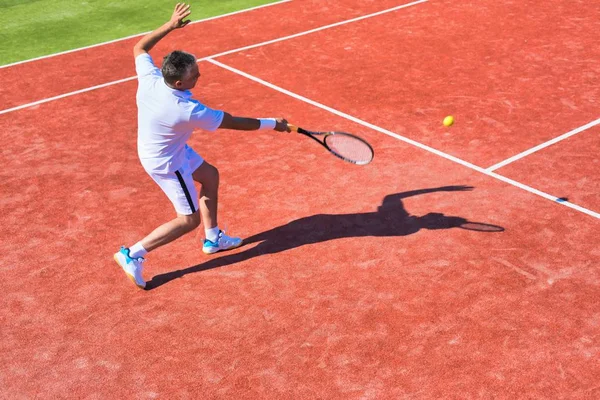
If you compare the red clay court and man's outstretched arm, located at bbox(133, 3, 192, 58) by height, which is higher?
man's outstretched arm, located at bbox(133, 3, 192, 58)

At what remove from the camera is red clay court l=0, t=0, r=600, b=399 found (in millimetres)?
6449

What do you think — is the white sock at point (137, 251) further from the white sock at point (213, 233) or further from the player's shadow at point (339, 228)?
the white sock at point (213, 233)

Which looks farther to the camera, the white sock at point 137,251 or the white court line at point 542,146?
the white court line at point 542,146

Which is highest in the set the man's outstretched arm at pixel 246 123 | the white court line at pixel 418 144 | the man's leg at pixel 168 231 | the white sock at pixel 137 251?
the man's outstretched arm at pixel 246 123

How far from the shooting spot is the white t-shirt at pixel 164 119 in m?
6.98

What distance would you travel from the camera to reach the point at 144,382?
251 inches

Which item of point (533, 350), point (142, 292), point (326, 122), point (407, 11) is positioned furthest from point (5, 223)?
point (407, 11)

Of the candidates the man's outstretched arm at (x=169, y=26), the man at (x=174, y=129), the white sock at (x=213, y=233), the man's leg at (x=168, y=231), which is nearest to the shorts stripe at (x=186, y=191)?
the man at (x=174, y=129)

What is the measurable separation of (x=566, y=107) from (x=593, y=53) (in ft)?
8.07

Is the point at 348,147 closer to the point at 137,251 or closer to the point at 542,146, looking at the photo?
the point at 137,251

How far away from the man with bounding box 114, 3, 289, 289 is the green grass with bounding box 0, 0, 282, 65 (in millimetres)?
7613

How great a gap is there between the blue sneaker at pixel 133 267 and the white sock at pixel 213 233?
756mm

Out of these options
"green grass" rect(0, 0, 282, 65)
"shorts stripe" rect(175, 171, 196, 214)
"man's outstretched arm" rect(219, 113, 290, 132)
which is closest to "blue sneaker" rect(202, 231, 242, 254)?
"shorts stripe" rect(175, 171, 196, 214)

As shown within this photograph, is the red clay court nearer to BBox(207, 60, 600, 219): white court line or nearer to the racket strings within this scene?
BBox(207, 60, 600, 219): white court line
